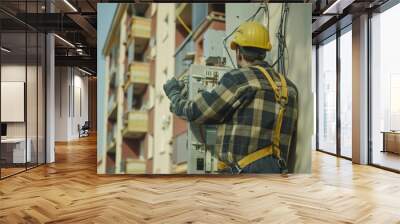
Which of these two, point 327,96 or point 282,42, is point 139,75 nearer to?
point 282,42

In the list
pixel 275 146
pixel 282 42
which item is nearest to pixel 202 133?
pixel 275 146

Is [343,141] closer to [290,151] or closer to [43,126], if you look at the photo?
[290,151]

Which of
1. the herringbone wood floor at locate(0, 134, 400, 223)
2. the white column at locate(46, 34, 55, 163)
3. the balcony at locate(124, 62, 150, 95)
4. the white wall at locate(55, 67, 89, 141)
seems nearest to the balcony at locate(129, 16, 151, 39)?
the balcony at locate(124, 62, 150, 95)

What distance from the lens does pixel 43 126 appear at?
27.8 ft

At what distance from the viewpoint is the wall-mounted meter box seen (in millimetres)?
6387

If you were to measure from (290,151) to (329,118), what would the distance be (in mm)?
4712

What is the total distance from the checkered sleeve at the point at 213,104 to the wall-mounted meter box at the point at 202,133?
9 centimetres

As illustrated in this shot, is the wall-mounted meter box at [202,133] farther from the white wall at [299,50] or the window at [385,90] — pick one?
the window at [385,90]

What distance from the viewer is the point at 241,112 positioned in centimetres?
619

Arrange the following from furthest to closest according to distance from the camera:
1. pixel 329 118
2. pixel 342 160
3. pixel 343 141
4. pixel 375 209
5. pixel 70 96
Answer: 1. pixel 70 96
2. pixel 329 118
3. pixel 343 141
4. pixel 342 160
5. pixel 375 209

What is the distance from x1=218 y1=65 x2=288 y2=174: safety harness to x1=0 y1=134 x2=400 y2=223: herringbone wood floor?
0.24 metres

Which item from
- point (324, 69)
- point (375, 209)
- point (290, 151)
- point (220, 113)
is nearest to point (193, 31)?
point (220, 113)

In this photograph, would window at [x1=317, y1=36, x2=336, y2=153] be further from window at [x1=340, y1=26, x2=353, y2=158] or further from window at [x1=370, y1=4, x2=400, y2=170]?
window at [x1=370, y1=4, x2=400, y2=170]

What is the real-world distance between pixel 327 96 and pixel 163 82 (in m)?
6.09
